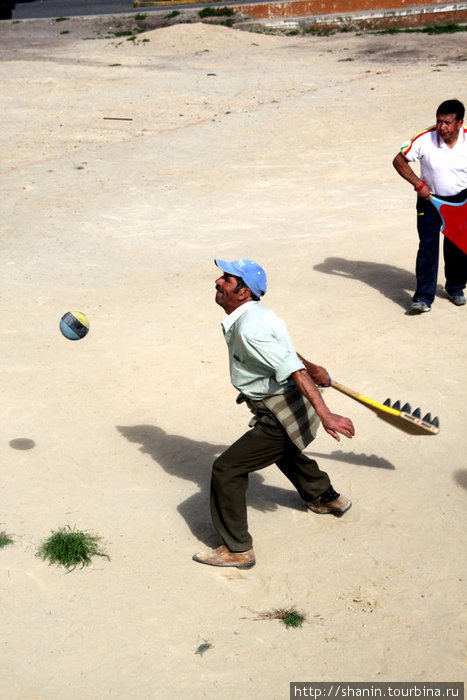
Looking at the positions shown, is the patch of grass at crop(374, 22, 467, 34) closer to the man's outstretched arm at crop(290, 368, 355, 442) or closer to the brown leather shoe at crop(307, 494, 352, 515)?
the brown leather shoe at crop(307, 494, 352, 515)

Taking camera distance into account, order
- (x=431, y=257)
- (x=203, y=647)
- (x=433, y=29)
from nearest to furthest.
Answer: (x=203, y=647) < (x=431, y=257) < (x=433, y=29)

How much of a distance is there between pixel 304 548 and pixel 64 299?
5.14 metres

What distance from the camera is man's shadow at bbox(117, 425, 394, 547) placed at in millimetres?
6270

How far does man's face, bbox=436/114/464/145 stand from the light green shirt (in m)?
4.38

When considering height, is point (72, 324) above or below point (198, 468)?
above

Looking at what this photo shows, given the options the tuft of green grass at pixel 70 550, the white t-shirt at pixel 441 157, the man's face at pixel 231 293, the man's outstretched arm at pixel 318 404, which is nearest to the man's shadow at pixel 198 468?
the tuft of green grass at pixel 70 550

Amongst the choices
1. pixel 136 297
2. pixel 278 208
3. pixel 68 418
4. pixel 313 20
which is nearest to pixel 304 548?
pixel 68 418

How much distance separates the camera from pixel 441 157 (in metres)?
9.07

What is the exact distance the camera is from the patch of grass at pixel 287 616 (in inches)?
201

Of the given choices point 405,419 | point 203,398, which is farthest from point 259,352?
point 203,398

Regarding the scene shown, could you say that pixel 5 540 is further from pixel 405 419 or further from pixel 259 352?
pixel 405 419

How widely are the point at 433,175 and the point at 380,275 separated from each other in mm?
1748

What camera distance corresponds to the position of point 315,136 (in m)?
16.2

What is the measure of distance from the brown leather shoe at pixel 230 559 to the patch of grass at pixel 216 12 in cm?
2525
